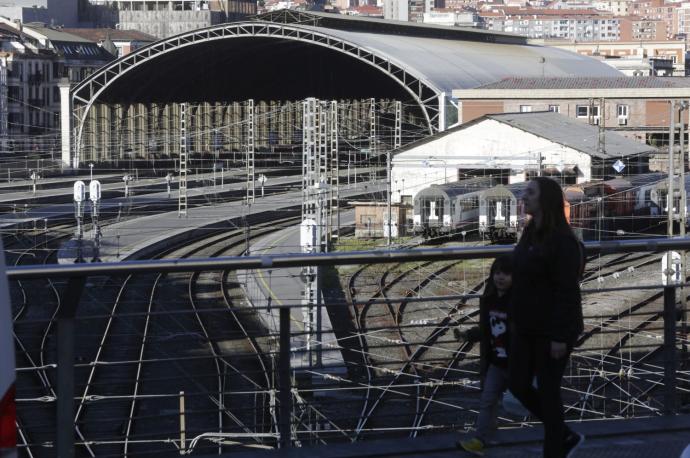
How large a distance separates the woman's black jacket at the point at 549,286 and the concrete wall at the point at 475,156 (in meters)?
22.5

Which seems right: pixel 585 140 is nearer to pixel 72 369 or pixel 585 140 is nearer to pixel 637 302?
pixel 637 302

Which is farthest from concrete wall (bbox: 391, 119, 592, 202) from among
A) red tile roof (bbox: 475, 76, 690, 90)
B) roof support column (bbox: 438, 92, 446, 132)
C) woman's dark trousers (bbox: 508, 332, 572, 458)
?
woman's dark trousers (bbox: 508, 332, 572, 458)

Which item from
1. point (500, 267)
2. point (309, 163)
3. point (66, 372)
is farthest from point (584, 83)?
point (66, 372)

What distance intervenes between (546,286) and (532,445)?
0.90 m

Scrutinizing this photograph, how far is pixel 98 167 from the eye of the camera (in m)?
36.4

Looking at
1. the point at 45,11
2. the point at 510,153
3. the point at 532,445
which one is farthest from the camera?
the point at 45,11

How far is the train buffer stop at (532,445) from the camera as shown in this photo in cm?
430

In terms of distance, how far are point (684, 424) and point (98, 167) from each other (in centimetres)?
3284

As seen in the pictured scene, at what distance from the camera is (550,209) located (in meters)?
3.72

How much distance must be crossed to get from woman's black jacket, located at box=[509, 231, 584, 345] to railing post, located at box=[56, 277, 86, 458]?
1344mm

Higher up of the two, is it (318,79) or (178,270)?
(318,79)

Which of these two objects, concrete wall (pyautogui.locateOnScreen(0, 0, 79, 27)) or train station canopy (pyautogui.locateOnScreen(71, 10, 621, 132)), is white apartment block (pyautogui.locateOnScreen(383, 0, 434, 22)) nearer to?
concrete wall (pyautogui.locateOnScreen(0, 0, 79, 27))

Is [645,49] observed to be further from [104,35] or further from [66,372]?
[66,372]

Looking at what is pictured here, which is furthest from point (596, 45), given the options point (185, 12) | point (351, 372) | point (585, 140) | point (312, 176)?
point (351, 372)
